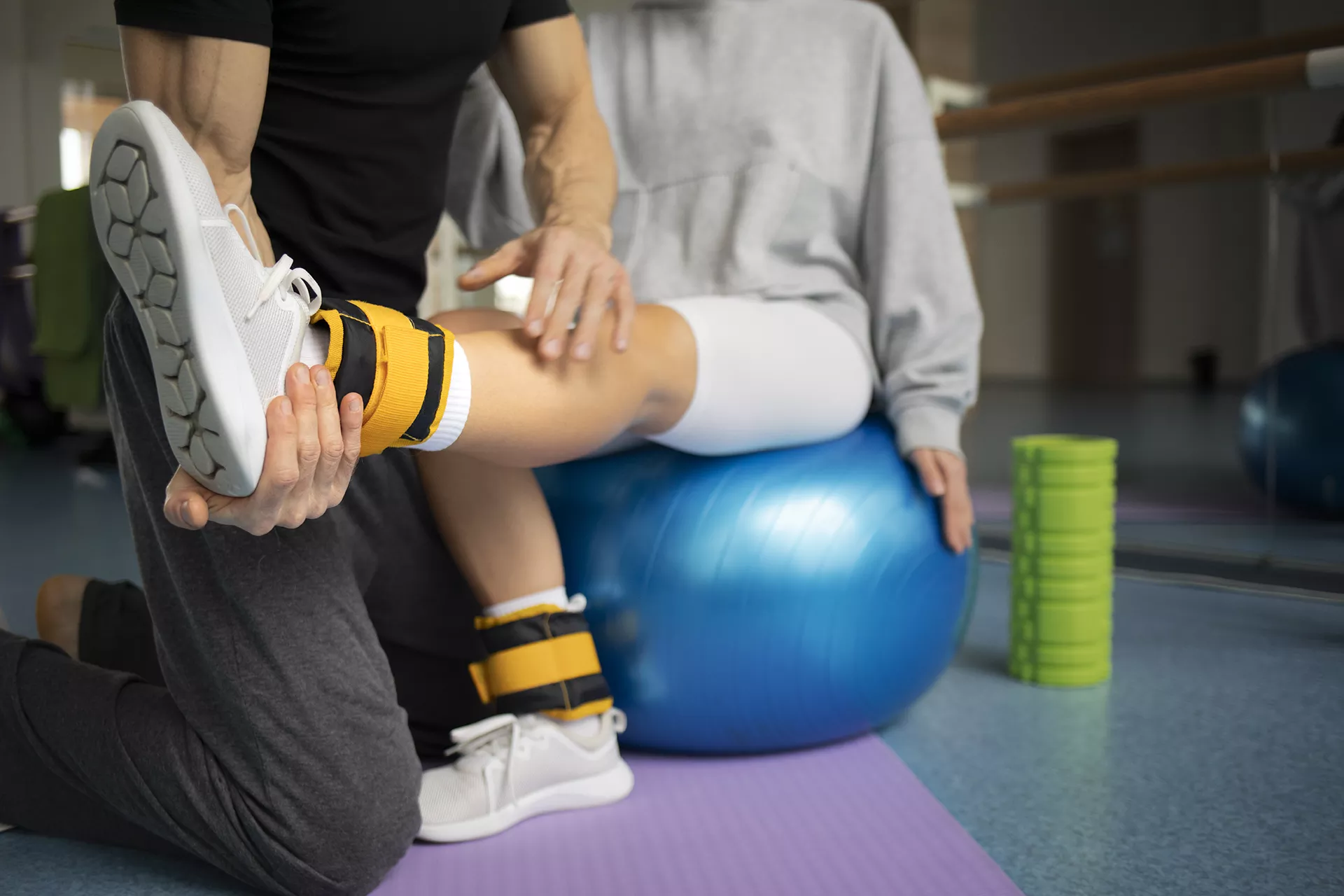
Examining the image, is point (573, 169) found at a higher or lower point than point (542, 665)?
higher

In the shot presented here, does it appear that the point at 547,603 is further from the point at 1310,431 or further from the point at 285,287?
the point at 1310,431

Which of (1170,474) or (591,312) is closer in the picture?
(591,312)

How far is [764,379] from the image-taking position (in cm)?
113

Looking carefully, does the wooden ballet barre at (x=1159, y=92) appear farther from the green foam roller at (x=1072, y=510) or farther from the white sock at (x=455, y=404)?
the white sock at (x=455, y=404)

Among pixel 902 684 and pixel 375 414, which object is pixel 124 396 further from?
pixel 902 684

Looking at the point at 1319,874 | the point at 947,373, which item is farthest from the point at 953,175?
the point at 1319,874

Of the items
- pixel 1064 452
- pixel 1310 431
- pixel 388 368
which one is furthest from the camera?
pixel 1310 431

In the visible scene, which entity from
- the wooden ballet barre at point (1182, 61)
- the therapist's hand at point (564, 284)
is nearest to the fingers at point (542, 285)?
the therapist's hand at point (564, 284)

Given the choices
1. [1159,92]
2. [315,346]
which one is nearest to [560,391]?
[315,346]

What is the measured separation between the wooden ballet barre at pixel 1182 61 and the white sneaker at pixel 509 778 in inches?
79.1

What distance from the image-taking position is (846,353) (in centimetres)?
126

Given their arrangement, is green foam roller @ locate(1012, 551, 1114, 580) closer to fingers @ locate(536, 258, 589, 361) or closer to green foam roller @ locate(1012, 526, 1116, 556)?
green foam roller @ locate(1012, 526, 1116, 556)

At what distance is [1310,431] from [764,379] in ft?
6.21

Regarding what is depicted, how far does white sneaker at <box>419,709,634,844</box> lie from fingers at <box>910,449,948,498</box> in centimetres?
45
